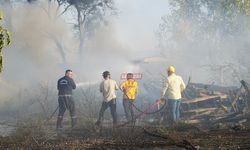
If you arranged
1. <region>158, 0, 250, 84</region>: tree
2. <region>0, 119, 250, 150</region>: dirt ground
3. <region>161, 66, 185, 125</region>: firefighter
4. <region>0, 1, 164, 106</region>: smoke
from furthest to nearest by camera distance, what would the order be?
<region>0, 1, 164, 106</region>: smoke < <region>158, 0, 250, 84</region>: tree < <region>161, 66, 185, 125</region>: firefighter < <region>0, 119, 250, 150</region>: dirt ground

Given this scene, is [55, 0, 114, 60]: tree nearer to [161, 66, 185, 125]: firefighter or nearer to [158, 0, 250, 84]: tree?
[158, 0, 250, 84]: tree

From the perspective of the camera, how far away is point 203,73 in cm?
2328

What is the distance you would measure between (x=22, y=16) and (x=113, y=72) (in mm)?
9015

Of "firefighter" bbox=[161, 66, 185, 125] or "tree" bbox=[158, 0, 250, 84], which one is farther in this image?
"tree" bbox=[158, 0, 250, 84]

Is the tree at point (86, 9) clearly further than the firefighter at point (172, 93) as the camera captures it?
Yes

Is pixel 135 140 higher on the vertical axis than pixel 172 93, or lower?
lower

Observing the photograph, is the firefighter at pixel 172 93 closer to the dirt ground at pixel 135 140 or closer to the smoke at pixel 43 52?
the dirt ground at pixel 135 140

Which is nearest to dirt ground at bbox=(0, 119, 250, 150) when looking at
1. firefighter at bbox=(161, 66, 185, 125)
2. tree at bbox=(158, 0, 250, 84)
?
firefighter at bbox=(161, 66, 185, 125)

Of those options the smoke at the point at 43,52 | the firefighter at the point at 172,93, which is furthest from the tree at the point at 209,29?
the firefighter at the point at 172,93

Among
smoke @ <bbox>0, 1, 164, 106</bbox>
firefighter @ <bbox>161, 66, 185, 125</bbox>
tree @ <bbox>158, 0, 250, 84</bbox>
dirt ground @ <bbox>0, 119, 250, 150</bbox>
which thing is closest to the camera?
dirt ground @ <bbox>0, 119, 250, 150</bbox>

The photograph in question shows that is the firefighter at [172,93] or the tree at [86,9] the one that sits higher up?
the tree at [86,9]

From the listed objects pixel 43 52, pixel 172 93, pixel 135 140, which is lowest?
pixel 135 140

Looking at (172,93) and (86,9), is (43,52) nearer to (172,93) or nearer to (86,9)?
(86,9)

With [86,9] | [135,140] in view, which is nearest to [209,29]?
[86,9]
